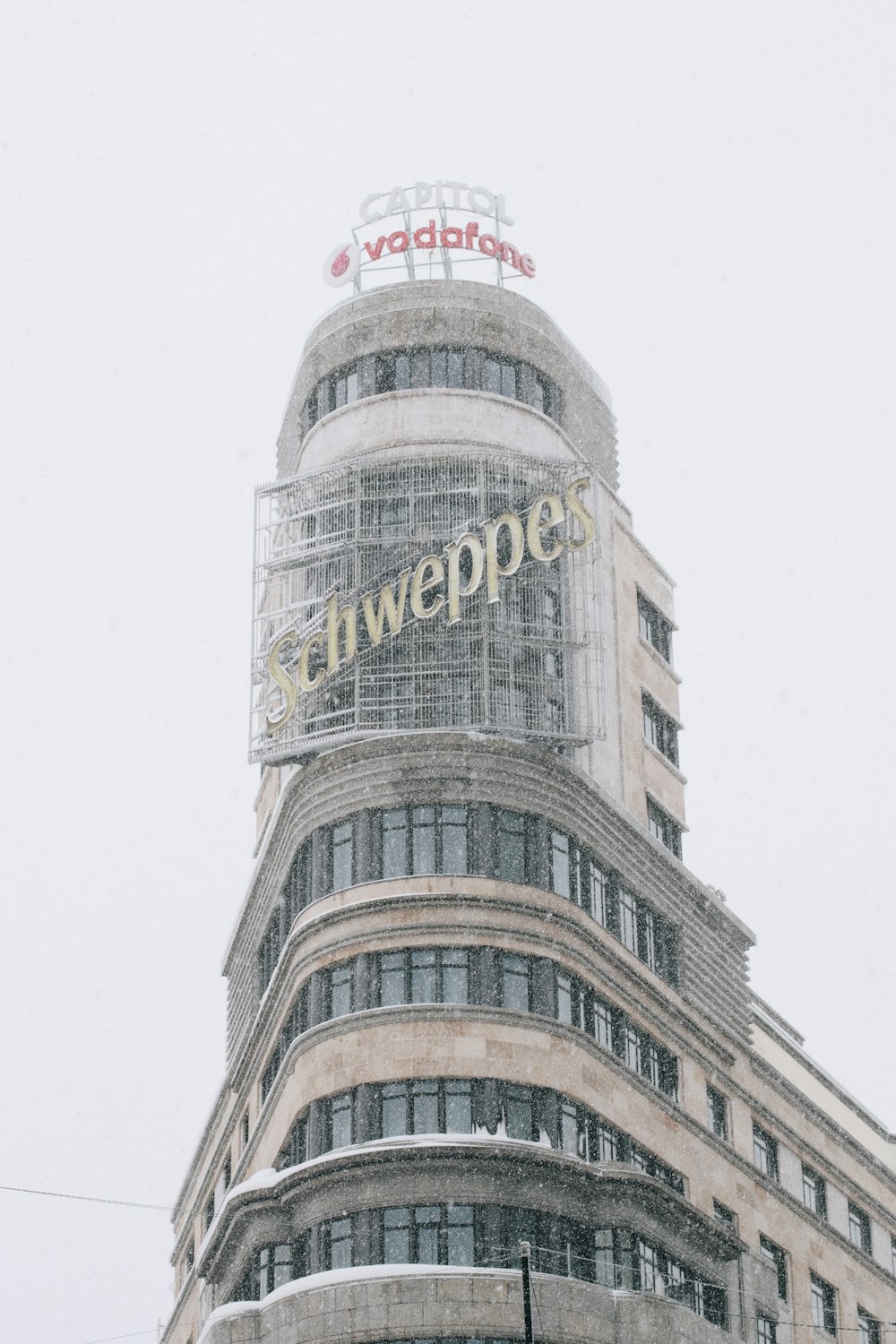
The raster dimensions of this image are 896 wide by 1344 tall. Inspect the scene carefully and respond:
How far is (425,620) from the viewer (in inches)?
2943

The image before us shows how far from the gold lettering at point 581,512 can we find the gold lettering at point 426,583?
4633mm

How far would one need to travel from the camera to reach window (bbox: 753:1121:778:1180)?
85.9m

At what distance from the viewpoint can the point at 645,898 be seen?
260 ft

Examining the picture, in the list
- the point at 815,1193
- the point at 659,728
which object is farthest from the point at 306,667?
the point at 815,1193

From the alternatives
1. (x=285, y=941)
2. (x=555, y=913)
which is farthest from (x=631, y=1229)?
(x=285, y=941)

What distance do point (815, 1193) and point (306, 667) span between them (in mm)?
30196

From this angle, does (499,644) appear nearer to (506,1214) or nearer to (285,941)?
(285,941)

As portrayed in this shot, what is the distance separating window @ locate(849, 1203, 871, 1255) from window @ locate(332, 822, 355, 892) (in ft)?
103

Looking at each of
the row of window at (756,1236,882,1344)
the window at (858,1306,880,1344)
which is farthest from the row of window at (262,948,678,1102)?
the window at (858,1306,880,1344)

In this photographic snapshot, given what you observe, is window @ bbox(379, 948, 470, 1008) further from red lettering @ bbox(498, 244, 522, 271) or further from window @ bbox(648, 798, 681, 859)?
red lettering @ bbox(498, 244, 522, 271)

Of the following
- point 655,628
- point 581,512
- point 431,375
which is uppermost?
point 431,375

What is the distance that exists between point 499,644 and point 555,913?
873 cm

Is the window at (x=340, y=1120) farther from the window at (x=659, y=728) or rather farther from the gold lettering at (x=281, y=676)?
the window at (x=659, y=728)

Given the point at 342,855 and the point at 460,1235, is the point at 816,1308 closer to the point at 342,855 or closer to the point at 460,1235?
the point at 460,1235
